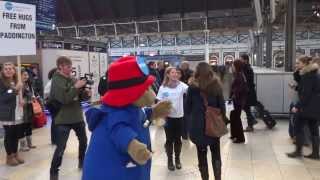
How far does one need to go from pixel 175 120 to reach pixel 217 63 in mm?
15378

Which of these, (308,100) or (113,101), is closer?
(113,101)

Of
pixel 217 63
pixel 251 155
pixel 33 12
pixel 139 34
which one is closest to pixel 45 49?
pixel 33 12

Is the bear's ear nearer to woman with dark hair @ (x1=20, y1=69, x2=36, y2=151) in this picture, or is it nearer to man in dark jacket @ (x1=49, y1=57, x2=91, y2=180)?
man in dark jacket @ (x1=49, y1=57, x2=91, y2=180)

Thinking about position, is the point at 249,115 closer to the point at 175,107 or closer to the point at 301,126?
the point at 301,126

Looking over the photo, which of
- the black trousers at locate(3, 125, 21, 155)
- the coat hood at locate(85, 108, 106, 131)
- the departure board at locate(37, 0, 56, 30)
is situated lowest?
the black trousers at locate(3, 125, 21, 155)

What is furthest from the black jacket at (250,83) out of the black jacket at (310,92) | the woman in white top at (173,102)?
the woman in white top at (173,102)

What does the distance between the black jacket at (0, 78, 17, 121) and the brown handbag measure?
2.86m

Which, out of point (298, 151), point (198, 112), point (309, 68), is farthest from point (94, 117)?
point (298, 151)

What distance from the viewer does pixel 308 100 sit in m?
5.25

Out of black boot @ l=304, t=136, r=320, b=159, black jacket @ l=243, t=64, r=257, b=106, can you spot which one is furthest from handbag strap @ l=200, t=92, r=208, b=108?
black jacket @ l=243, t=64, r=257, b=106

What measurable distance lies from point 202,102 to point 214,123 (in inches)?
9.0

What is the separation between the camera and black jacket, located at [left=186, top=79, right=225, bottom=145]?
Answer: 3777 millimetres

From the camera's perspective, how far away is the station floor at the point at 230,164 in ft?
15.3

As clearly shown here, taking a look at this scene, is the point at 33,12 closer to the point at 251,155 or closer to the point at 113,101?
the point at 251,155
